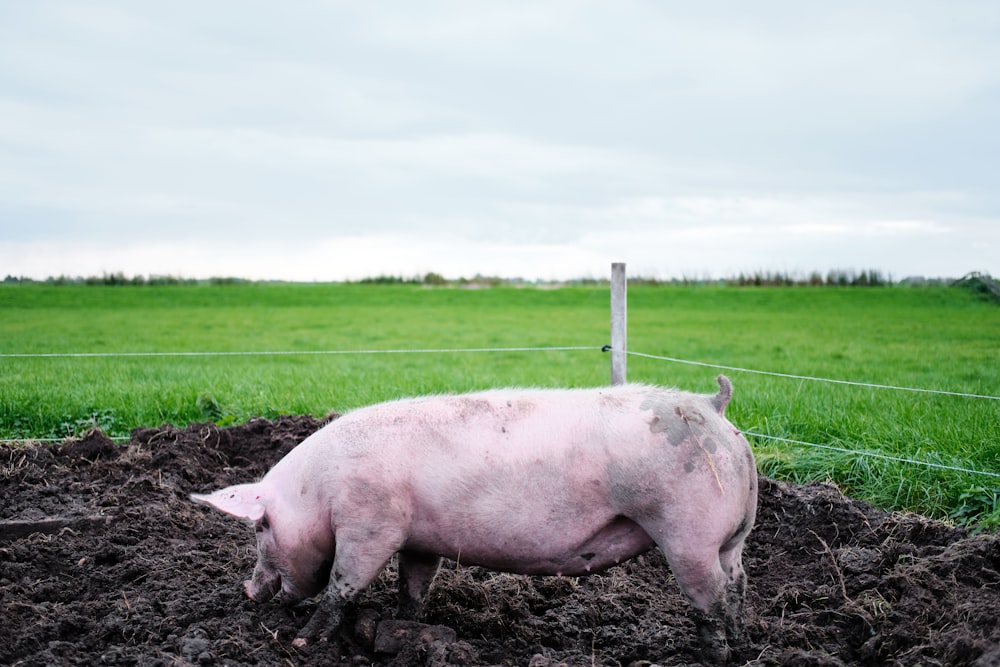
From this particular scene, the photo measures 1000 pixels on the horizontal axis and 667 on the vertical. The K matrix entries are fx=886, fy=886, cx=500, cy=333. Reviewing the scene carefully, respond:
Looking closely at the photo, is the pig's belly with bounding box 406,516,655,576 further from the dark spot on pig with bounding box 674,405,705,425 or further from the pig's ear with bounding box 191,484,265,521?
the pig's ear with bounding box 191,484,265,521

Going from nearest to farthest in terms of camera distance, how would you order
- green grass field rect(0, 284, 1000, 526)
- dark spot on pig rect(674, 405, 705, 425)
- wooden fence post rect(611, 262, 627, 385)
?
dark spot on pig rect(674, 405, 705, 425)
green grass field rect(0, 284, 1000, 526)
wooden fence post rect(611, 262, 627, 385)

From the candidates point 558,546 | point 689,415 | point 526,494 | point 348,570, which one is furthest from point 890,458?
point 348,570

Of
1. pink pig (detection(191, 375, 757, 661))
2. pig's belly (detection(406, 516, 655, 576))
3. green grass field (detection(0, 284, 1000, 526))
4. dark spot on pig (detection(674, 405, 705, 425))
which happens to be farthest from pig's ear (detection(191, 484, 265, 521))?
green grass field (detection(0, 284, 1000, 526))

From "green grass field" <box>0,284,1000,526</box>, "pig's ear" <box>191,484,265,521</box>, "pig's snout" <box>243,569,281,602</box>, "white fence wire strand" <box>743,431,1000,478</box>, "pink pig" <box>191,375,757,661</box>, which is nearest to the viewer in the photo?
"pink pig" <box>191,375,757,661</box>

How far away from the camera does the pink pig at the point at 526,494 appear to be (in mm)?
3766

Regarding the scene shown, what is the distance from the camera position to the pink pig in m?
3.77

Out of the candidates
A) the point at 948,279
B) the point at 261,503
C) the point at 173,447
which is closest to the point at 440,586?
the point at 261,503

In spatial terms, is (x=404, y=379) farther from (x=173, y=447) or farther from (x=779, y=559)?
(x=779, y=559)

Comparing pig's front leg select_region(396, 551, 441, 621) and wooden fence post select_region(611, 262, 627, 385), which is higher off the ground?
wooden fence post select_region(611, 262, 627, 385)

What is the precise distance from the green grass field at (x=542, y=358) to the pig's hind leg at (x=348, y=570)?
390 centimetres

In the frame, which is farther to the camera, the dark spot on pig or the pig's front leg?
the pig's front leg

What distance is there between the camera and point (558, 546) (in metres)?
3.90

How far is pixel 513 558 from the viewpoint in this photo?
3.98 m

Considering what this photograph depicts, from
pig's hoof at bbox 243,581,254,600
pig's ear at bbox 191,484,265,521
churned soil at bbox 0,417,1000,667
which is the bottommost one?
churned soil at bbox 0,417,1000,667
